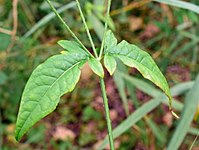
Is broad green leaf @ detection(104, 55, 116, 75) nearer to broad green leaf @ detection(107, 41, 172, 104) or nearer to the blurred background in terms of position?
broad green leaf @ detection(107, 41, 172, 104)

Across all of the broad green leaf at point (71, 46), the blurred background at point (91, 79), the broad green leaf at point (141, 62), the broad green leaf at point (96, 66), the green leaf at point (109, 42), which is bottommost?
the blurred background at point (91, 79)

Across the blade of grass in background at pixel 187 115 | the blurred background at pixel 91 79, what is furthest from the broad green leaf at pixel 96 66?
the blurred background at pixel 91 79

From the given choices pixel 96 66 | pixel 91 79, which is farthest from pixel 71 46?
pixel 91 79

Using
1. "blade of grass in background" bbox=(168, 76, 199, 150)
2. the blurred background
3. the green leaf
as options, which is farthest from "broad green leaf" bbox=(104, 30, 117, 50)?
the blurred background

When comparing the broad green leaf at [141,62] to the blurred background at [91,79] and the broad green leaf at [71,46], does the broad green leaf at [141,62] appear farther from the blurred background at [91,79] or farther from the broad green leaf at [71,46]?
the blurred background at [91,79]

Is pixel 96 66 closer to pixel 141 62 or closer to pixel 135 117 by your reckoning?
pixel 141 62

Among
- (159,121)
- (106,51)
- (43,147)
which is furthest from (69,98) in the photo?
(106,51)

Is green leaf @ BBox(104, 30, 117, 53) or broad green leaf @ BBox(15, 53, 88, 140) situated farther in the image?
green leaf @ BBox(104, 30, 117, 53)
